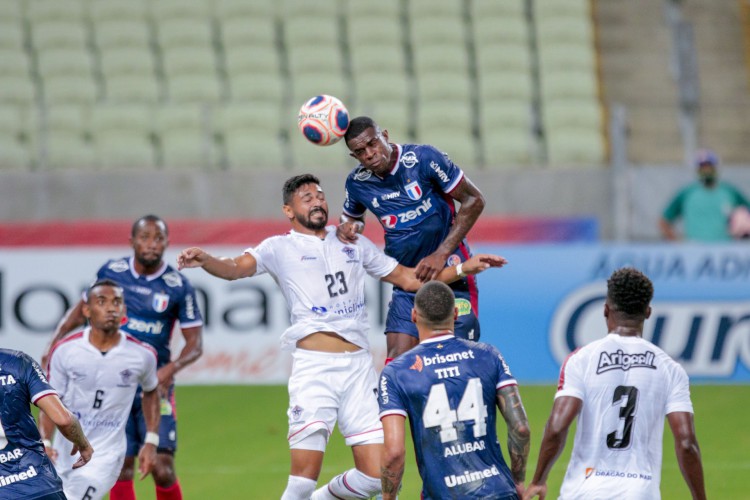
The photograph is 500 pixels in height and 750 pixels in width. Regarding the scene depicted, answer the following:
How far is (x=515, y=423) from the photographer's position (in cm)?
648

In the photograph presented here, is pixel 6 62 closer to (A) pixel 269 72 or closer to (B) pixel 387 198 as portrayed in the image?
(A) pixel 269 72

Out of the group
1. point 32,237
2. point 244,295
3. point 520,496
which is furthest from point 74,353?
point 32,237

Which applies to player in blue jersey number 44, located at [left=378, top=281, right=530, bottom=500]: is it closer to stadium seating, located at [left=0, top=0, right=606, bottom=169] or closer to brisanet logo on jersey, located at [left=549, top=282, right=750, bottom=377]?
brisanet logo on jersey, located at [left=549, top=282, right=750, bottom=377]

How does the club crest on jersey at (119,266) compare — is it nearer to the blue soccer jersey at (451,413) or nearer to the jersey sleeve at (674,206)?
the blue soccer jersey at (451,413)

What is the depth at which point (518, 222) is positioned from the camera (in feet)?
53.4

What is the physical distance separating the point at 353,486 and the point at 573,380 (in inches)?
91.1

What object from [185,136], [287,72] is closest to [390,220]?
[185,136]

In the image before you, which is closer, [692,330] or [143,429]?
[143,429]

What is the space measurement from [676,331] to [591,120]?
5149 mm

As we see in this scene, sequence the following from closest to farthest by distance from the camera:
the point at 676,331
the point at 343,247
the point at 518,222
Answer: the point at 343,247 < the point at 676,331 < the point at 518,222

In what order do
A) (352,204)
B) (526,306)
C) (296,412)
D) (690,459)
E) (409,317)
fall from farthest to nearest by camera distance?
(526,306)
(352,204)
(409,317)
(296,412)
(690,459)

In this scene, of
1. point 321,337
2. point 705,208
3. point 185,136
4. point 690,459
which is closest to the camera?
point 690,459

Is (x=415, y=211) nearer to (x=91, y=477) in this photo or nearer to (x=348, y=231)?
(x=348, y=231)

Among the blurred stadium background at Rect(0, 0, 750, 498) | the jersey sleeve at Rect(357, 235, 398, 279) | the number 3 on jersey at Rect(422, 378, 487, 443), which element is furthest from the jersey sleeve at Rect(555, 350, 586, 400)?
the blurred stadium background at Rect(0, 0, 750, 498)
